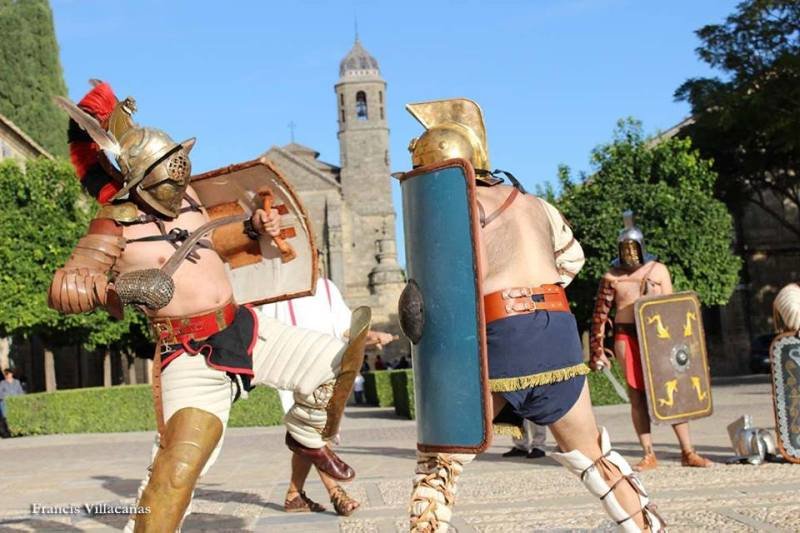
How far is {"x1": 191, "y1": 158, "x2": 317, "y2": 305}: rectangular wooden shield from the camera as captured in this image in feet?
16.7

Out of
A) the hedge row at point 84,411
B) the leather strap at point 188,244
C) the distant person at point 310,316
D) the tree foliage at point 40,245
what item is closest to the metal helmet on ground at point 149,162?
the leather strap at point 188,244

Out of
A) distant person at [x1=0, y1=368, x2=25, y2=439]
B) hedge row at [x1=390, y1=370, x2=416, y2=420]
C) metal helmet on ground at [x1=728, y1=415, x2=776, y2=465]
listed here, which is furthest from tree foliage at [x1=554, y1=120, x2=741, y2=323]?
metal helmet on ground at [x1=728, y1=415, x2=776, y2=465]

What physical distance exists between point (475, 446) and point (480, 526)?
1758 millimetres

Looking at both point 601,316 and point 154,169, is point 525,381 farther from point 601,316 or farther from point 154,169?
point 601,316

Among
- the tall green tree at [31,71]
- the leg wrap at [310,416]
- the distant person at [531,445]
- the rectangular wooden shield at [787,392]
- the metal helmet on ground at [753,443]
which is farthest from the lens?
the tall green tree at [31,71]

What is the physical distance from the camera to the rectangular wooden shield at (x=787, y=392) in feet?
26.0

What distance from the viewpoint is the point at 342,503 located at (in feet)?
21.4

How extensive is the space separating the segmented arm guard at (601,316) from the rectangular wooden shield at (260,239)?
148 inches

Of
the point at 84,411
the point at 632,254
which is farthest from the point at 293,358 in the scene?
the point at 84,411

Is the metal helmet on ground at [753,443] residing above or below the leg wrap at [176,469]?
below

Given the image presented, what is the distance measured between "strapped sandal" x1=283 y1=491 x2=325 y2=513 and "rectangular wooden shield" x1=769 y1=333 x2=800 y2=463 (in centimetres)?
344

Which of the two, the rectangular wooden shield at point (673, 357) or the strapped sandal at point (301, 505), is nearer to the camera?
the strapped sandal at point (301, 505)

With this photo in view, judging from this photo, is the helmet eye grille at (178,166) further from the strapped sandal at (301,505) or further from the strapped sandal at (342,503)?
the strapped sandal at (301,505)

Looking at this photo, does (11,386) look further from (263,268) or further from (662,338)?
(263,268)
